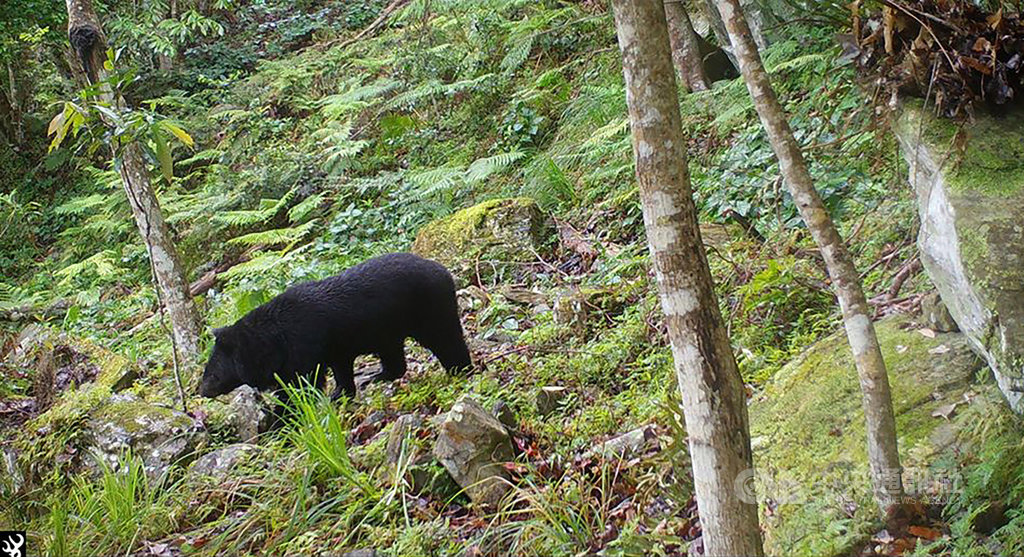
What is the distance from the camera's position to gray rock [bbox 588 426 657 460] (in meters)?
4.44

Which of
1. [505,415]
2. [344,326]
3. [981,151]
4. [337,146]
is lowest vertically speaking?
[505,415]

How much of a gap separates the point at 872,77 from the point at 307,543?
403cm

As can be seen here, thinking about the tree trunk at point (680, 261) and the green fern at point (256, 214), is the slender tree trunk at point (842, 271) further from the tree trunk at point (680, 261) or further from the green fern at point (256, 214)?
the green fern at point (256, 214)

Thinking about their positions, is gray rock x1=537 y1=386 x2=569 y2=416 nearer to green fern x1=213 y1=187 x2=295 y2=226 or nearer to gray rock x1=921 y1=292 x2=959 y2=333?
gray rock x1=921 y1=292 x2=959 y2=333

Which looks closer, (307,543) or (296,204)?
(307,543)

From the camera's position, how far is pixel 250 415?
19.9ft

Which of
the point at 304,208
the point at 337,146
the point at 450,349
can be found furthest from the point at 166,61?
the point at 450,349


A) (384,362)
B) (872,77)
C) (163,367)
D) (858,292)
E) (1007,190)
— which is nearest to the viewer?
(858,292)

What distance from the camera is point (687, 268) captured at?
2.77 metres

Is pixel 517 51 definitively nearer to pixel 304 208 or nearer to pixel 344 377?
pixel 304 208

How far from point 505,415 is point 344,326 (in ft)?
6.07

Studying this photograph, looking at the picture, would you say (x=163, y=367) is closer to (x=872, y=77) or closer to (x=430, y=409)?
(x=430, y=409)

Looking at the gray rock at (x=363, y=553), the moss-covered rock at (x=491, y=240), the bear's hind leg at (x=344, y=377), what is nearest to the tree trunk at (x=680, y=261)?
the gray rock at (x=363, y=553)

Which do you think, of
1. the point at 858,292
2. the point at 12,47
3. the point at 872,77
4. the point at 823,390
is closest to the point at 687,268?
the point at 858,292
